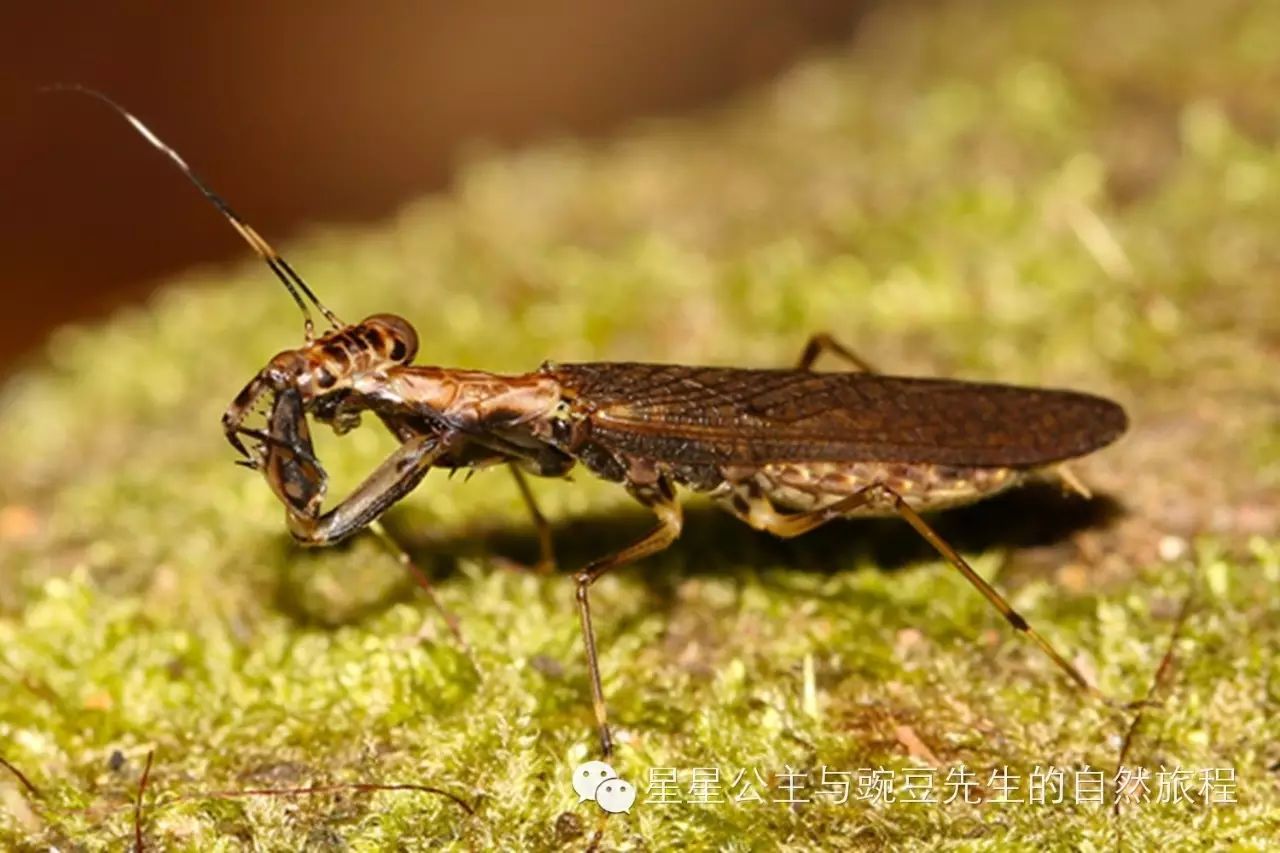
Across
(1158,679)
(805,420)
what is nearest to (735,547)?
(805,420)

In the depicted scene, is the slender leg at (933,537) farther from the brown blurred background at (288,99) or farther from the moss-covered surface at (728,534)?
the brown blurred background at (288,99)

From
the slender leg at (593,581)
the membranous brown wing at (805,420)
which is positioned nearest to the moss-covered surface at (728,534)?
the slender leg at (593,581)

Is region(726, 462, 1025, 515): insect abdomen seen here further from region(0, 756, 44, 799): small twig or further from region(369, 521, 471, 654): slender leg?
region(0, 756, 44, 799): small twig

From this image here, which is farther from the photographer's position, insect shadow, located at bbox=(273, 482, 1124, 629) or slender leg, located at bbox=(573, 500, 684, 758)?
insect shadow, located at bbox=(273, 482, 1124, 629)

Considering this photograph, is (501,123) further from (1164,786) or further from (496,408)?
(1164,786)

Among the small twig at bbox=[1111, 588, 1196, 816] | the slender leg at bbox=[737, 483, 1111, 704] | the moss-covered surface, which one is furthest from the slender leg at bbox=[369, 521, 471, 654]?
the small twig at bbox=[1111, 588, 1196, 816]

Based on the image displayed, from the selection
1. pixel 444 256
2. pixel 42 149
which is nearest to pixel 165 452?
pixel 444 256

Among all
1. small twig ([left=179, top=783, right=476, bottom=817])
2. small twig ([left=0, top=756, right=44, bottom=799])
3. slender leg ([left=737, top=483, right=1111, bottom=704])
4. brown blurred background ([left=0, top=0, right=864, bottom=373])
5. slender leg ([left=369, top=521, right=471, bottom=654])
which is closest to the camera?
small twig ([left=179, top=783, right=476, bottom=817])
